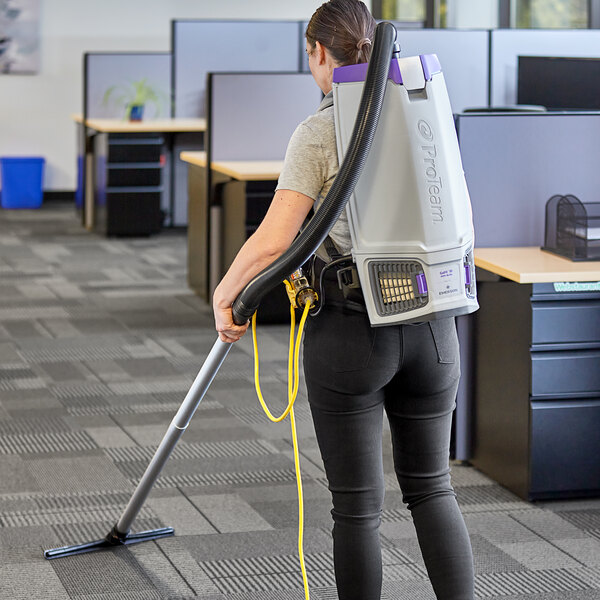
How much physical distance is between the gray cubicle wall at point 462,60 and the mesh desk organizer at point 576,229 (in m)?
2.09

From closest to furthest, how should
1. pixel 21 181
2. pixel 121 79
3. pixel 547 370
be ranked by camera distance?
1. pixel 547 370
2. pixel 121 79
3. pixel 21 181

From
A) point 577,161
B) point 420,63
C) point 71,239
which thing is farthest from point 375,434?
point 71,239

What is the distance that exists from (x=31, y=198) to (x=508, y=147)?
6344 mm

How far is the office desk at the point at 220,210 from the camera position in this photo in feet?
15.1

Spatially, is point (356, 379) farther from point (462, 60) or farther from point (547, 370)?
point (462, 60)

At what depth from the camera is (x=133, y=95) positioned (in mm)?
7270

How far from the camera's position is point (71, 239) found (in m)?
7.04

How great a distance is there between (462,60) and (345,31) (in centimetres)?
347

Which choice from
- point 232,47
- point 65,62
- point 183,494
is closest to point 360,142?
point 183,494

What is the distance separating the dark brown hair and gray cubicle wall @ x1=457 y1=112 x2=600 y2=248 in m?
1.33

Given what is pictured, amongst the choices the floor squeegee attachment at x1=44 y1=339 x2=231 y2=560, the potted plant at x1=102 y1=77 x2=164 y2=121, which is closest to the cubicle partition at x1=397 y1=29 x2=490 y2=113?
the potted plant at x1=102 y1=77 x2=164 y2=121

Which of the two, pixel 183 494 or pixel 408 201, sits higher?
pixel 408 201

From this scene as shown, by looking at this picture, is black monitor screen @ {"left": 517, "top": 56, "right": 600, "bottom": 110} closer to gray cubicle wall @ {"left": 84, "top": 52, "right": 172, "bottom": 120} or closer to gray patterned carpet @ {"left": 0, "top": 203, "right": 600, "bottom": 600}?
gray patterned carpet @ {"left": 0, "top": 203, "right": 600, "bottom": 600}

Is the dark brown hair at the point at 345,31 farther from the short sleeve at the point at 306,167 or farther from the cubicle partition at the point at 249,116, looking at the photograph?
the cubicle partition at the point at 249,116
